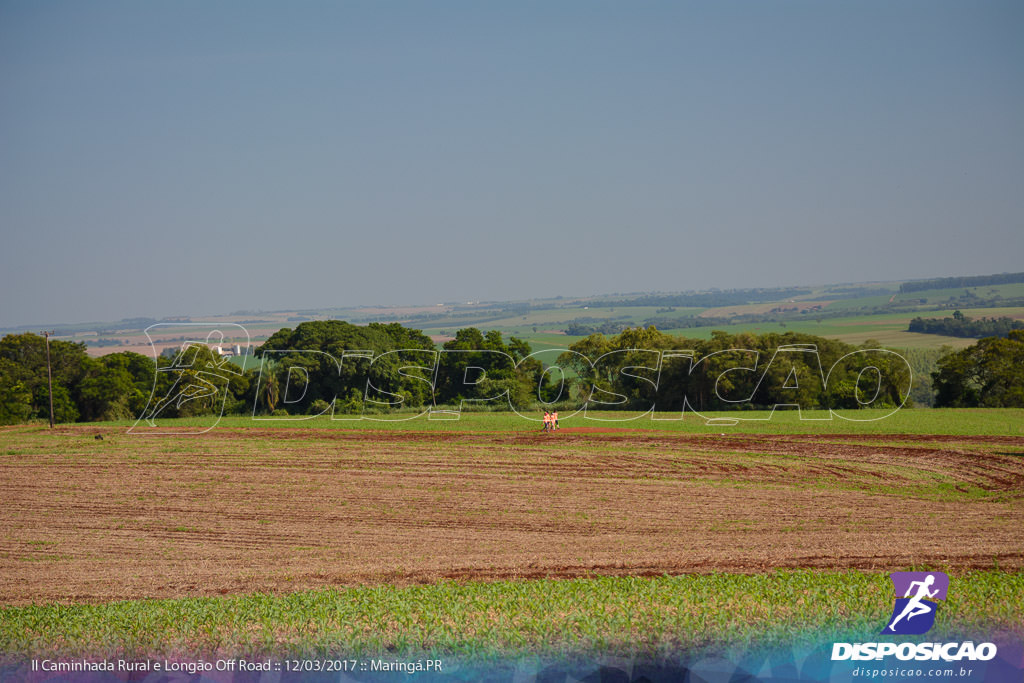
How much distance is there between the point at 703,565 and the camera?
15609mm

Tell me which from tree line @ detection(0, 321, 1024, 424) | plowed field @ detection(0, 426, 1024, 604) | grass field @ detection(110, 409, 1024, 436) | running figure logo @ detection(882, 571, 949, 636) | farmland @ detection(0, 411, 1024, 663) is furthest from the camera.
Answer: tree line @ detection(0, 321, 1024, 424)

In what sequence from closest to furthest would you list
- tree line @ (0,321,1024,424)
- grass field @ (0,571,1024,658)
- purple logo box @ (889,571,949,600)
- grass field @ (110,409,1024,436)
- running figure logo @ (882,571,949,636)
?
grass field @ (0,571,1024,658)
running figure logo @ (882,571,949,636)
purple logo box @ (889,571,949,600)
grass field @ (110,409,1024,436)
tree line @ (0,321,1024,424)

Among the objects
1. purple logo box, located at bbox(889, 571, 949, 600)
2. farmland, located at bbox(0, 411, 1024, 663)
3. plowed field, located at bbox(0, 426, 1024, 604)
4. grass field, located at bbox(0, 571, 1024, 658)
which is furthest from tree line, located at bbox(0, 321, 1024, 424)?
grass field, located at bbox(0, 571, 1024, 658)

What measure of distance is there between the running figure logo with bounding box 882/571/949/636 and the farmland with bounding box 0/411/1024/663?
0.39 meters

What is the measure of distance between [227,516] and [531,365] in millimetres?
37458

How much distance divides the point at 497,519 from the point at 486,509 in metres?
1.28

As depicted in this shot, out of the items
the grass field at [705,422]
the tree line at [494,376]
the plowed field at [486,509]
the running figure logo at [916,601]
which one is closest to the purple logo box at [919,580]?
the running figure logo at [916,601]

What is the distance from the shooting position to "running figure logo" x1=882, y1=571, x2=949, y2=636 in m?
9.99

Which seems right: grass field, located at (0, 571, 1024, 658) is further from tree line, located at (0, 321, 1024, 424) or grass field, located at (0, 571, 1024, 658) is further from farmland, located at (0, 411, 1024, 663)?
tree line, located at (0, 321, 1024, 424)

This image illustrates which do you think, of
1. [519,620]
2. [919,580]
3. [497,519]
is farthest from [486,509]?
[919,580]

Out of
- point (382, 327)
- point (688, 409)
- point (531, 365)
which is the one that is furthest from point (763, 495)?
point (382, 327)

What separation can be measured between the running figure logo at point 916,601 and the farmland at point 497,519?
1.29 ft

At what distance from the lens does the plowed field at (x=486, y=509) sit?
53.0ft

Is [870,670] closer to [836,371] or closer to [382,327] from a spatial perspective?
[836,371]
